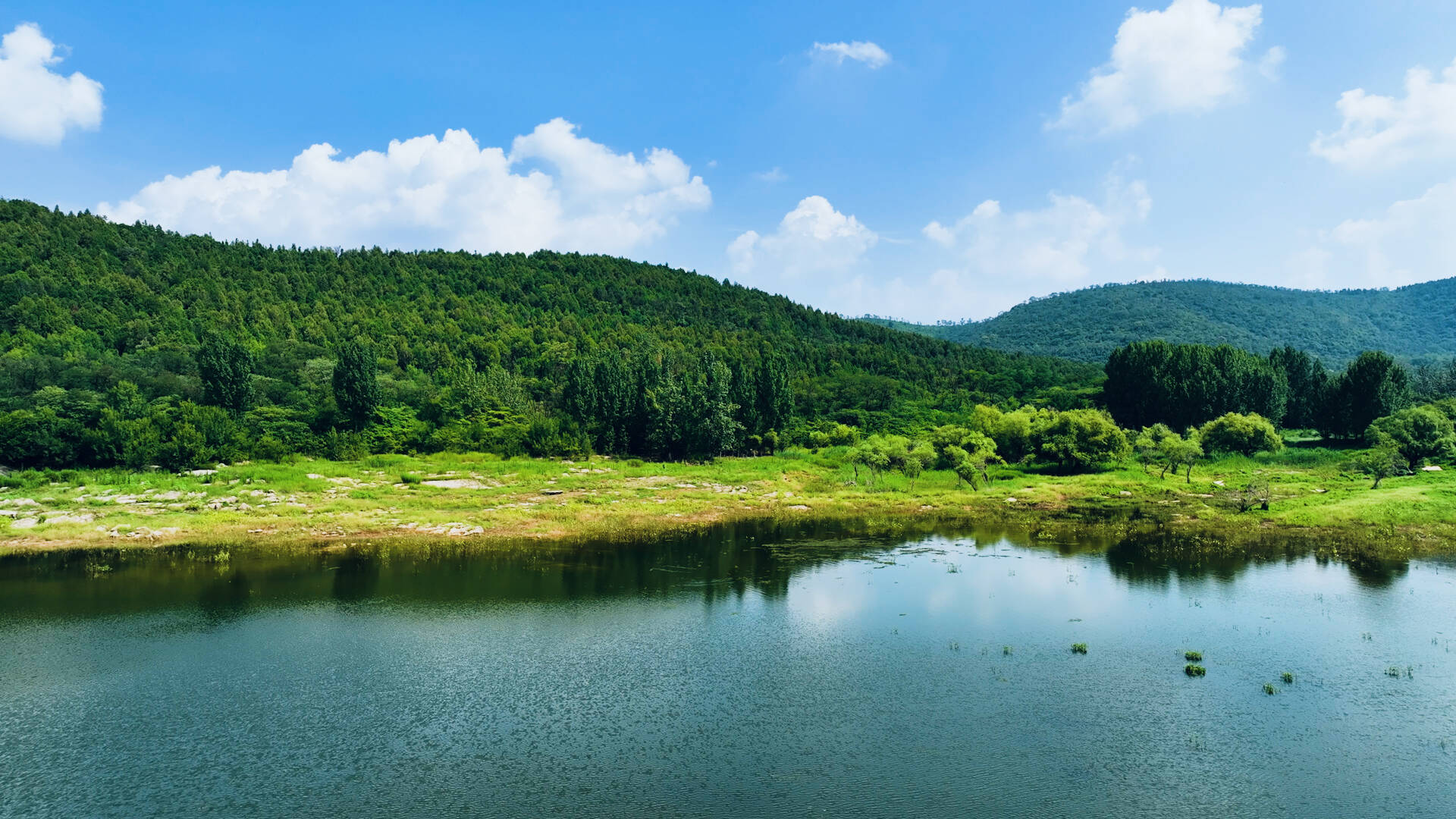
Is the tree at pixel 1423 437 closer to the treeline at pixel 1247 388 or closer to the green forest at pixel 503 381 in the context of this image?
the green forest at pixel 503 381

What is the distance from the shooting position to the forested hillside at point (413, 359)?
2734 inches

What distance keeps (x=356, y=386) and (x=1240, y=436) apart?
84.8 meters

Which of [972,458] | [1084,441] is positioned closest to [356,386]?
[972,458]

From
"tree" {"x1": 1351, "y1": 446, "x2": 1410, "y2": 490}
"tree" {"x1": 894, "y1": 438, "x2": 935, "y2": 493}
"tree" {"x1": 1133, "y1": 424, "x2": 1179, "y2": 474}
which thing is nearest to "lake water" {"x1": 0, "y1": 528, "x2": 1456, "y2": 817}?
"tree" {"x1": 1351, "y1": 446, "x2": 1410, "y2": 490}

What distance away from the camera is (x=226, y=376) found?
71375 mm

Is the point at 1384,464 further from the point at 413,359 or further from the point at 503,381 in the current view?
the point at 413,359

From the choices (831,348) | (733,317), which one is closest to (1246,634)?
(831,348)

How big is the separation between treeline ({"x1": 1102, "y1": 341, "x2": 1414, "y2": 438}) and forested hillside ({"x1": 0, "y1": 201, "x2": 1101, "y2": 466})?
10.3 meters

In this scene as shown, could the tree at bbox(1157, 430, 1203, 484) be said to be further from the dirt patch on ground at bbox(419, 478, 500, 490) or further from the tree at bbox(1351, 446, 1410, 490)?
the dirt patch on ground at bbox(419, 478, 500, 490)

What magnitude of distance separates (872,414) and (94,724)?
8810 cm

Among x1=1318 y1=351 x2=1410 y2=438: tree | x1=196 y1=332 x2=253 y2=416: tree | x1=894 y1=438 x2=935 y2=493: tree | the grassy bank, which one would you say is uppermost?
x1=196 y1=332 x2=253 y2=416: tree

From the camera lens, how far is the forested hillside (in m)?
69.4

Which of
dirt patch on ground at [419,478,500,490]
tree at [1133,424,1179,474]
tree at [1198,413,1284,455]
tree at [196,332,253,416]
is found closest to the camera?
dirt patch on ground at [419,478,500,490]

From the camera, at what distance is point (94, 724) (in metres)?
19.2
